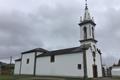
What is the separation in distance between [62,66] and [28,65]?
11451 mm

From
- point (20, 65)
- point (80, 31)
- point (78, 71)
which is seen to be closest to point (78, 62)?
point (78, 71)

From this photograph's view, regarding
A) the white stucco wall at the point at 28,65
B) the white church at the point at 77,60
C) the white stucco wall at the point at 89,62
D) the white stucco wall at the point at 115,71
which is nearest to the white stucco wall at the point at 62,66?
the white church at the point at 77,60

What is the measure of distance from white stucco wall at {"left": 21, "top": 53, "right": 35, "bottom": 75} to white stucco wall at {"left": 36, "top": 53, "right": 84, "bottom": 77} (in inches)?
87.2

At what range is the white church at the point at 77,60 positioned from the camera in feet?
80.7

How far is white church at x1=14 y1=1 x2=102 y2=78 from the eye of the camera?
2459cm

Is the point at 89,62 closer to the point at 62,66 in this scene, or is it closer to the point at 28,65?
the point at 62,66

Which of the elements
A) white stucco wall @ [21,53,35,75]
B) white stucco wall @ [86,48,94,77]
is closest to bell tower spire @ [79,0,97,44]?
white stucco wall @ [86,48,94,77]

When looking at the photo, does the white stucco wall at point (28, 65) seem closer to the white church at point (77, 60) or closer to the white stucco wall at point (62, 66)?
the white church at point (77, 60)

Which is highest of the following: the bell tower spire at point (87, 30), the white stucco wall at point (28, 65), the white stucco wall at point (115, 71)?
the bell tower spire at point (87, 30)

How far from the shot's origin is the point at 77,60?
25.2 metres

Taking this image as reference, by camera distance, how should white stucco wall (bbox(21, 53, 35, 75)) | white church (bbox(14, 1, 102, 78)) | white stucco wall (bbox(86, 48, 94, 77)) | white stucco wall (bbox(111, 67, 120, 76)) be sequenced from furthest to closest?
white stucco wall (bbox(111, 67, 120, 76))
white stucco wall (bbox(21, 53, 35, 75))
white church (bbox(14, 1, 102, 78))
white stucco wall (bbox(86, 48, 94, 77))

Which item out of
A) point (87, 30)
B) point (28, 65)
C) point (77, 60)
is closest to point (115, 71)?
point (87, 30)

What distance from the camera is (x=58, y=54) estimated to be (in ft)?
93.5

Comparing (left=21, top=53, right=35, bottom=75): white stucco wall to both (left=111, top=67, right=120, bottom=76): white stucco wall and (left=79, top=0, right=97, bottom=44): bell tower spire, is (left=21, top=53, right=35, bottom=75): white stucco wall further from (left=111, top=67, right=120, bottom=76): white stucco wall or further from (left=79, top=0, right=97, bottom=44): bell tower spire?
(left=111, top=67, right=120, bottom=76): white stucco wall
